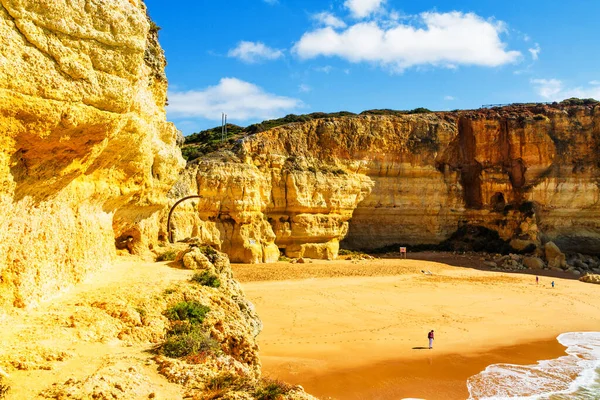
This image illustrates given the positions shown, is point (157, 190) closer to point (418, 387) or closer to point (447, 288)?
point (418, 387)

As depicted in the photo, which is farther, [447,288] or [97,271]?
[447,288]

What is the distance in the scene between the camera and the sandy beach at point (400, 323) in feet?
41.1

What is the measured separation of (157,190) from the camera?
14.0 m

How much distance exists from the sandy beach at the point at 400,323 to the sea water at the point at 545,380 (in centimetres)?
44

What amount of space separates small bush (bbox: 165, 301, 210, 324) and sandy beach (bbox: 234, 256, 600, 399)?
15.2 ft

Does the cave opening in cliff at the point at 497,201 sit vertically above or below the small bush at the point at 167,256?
above

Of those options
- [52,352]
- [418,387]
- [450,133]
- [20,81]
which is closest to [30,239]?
[52,352]

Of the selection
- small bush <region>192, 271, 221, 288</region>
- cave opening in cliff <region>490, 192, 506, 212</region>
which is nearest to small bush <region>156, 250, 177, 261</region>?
small bush <region>192, 271, 221, 288</region>

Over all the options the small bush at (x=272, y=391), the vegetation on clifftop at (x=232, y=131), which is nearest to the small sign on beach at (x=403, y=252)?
the vegetation on clifftop at (x=232, y=131)

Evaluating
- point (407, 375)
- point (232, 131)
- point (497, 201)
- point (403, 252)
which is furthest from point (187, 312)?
point (232, 131)

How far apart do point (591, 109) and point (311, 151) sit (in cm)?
2628

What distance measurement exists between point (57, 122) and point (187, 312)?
3.81m

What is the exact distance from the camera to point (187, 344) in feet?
21.6

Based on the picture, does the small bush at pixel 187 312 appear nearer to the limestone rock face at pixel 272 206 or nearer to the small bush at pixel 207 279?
the small bush at pixel 207 279
